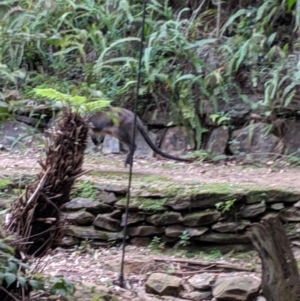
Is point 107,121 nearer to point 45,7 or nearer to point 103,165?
point 103,165

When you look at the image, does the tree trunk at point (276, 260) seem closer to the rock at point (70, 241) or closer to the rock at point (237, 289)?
the rock at point (237, 289)

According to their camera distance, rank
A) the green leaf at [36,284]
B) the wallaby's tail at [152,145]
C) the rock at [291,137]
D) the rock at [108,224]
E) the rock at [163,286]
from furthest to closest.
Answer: the rock at [291,137]
the wallaby's tail at [152,145]
the rock at [108,224]
the rock at [163,286]
the green leaf at [36,284]

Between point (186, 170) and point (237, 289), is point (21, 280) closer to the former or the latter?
point (237, 289)

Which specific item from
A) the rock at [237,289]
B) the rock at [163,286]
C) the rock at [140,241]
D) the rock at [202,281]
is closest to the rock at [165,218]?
the rock at [140,241]

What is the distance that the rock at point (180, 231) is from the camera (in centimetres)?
→ 507

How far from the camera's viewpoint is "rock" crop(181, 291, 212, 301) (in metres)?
4.14

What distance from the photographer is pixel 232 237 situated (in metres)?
5.08

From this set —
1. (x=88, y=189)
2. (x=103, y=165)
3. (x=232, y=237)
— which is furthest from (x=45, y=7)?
(x=232, y=237)

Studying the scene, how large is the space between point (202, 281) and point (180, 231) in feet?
2.77

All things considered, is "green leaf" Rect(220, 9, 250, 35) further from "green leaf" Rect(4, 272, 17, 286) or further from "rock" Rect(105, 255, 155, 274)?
"green leaf" Rect(4, 272, 17, 286)

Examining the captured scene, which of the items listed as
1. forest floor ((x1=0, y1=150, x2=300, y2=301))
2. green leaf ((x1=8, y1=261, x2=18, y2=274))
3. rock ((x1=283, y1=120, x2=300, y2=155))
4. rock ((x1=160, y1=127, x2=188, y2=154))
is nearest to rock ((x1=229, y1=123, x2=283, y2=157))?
rock ((x1=283, y1=120, x2=300, y2=155))

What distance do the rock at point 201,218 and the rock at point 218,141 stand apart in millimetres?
1902

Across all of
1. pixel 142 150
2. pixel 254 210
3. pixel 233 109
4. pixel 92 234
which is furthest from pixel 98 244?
pixel 233 109

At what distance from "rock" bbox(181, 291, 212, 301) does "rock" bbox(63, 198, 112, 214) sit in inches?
49.9
